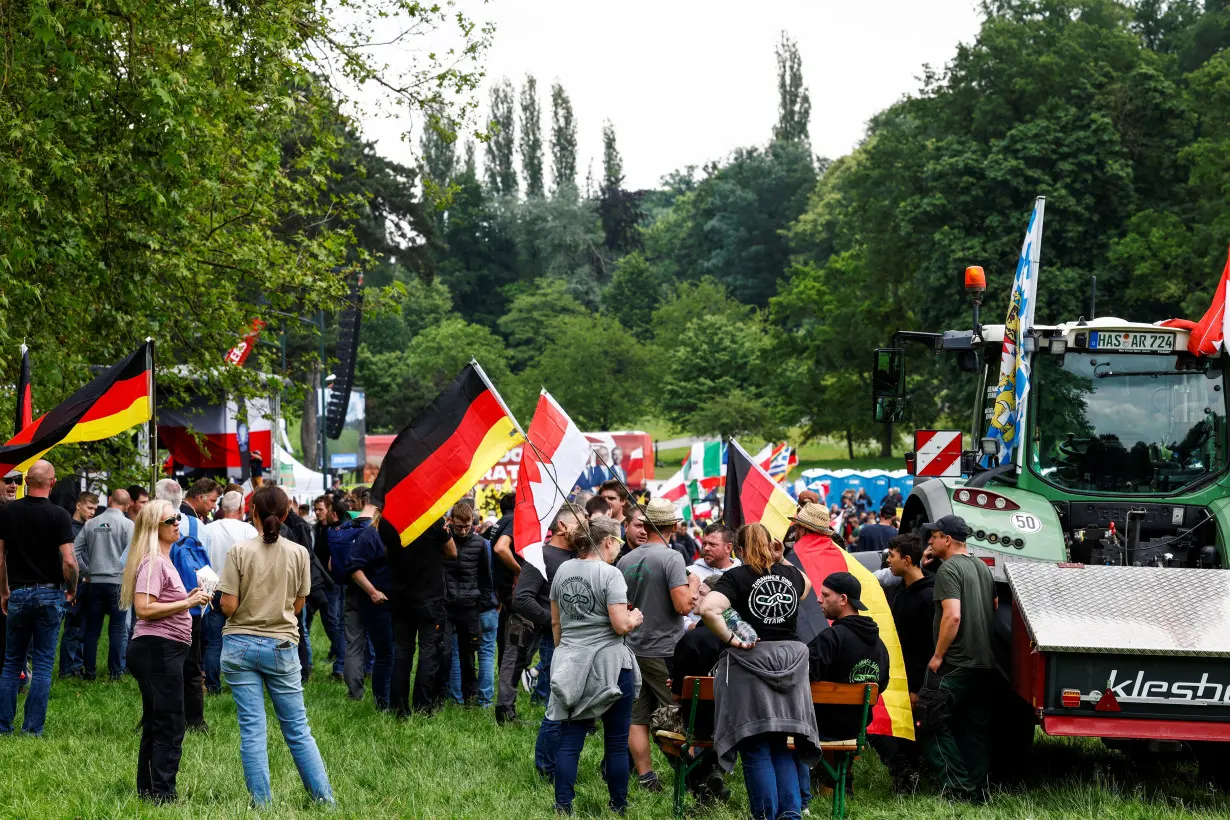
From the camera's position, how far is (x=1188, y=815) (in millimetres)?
8078

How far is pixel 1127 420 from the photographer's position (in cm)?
1078

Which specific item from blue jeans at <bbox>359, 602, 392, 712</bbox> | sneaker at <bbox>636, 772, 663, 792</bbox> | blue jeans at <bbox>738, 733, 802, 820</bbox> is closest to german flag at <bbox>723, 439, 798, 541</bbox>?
sneaker at <bbox>636, 772, 663, 792</bbox>

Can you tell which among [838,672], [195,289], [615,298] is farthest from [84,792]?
[615,298]

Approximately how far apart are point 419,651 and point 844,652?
4.61 meters

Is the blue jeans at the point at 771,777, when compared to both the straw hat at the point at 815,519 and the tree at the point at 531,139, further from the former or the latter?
the tree at the point at 531,139

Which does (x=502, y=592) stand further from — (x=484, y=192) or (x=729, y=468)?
(x=484, y=192)

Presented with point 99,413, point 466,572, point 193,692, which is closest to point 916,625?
point 466,572

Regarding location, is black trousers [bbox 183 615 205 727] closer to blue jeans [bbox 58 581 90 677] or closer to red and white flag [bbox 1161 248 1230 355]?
blue jeans [bbox 58 581 90 677]

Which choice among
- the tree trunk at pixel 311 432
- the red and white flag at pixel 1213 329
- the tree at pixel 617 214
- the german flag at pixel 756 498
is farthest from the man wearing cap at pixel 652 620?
the tree at pixel 617 214

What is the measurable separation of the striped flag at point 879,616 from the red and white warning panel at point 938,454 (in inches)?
104

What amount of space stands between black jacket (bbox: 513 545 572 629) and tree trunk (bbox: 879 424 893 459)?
2199 inches

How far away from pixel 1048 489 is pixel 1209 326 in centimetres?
170

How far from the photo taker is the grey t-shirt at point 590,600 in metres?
8.01

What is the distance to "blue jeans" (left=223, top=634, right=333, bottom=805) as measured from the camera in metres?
7.79
